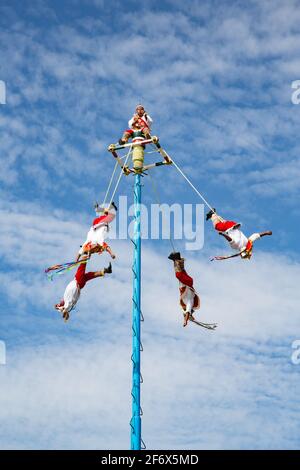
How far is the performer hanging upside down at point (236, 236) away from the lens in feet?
43.4

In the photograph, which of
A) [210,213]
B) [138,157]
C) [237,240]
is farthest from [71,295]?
[237,240]

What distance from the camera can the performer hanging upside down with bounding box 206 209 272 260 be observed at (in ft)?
43.4

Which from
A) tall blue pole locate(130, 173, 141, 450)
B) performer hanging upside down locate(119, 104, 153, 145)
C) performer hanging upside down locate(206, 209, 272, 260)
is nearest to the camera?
tall blue pole locate(130, 173, 141, 450)

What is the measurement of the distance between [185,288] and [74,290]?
2508 millimetres

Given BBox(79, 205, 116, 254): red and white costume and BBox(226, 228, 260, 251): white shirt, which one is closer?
BBox(226, 228, 260, 251): white shirt

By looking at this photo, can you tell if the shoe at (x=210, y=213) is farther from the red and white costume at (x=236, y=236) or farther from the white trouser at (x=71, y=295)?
the white trouser at (x=71, y=295)

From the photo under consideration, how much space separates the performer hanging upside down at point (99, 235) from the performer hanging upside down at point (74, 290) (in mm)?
364

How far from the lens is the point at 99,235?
13.7 m

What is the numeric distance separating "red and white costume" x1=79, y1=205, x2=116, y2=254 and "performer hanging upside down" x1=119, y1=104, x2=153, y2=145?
186cm

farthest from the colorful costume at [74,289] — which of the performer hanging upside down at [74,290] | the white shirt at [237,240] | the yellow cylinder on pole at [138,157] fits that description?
the white shirt at [237,240]

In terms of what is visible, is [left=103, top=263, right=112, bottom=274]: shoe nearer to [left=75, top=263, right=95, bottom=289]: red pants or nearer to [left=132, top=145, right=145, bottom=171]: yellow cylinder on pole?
[left=75, top=263, right=95, bottom=289]: red pants

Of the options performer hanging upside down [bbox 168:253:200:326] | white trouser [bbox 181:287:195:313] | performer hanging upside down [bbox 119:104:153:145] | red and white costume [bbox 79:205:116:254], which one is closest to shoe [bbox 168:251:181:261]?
performer hanging upside down [bbox 168:253:200:326]

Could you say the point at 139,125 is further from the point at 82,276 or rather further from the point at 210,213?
the point at 82,276

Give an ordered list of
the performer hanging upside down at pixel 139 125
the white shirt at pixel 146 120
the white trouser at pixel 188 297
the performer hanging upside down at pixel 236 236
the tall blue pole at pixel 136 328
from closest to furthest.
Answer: the tall blue pole at pixel 136 328 → the performer hanging upside down at pixel 236 236 → the white trouser at pixel 188 297 → the performer hanging upside down at pixel 139 125 → the white shirt at pixel 146 120
